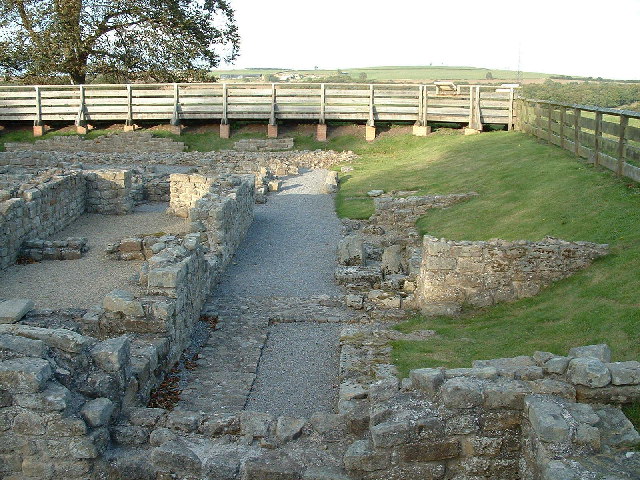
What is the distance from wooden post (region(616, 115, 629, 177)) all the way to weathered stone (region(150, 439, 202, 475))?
12.8 metres

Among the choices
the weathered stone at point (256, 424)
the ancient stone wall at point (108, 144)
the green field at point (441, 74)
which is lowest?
the weathered stone at point (256, 424)

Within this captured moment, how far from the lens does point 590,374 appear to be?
6.81 metres

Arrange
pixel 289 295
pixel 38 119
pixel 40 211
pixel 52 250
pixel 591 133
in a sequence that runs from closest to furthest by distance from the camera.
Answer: pixel 289 295 < pixel 52 250 < pixel 40 211 < pixel 591 133 < pixel 38 119

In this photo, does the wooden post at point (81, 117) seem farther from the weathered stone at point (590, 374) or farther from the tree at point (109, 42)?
the weathered stone at point (590, 374)

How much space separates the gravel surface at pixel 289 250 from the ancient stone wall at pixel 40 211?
5247mm

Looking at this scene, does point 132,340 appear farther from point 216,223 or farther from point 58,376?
point 216,223

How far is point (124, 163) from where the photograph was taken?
33.3 metres

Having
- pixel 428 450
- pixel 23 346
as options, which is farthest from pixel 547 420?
pixel 23 346

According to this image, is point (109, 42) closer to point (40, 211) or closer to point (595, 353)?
point (40, 211)

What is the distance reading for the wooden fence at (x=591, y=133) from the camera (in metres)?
16.0

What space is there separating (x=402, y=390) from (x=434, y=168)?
70.7 ft

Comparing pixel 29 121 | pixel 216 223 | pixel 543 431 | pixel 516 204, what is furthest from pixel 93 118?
pixel 543 431

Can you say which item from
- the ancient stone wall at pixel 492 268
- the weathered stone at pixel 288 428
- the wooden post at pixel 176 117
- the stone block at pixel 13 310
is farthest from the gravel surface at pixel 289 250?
the wooden post at pixel 176 117

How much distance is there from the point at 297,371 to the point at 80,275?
6.66m
